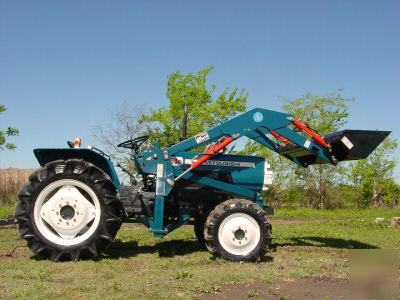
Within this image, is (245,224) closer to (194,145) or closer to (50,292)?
(194,145)

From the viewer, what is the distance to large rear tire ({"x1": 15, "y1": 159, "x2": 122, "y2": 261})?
300 inches

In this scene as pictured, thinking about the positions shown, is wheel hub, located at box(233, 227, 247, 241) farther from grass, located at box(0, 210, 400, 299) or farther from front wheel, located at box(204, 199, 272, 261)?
grass, located at box(0, 210, 400, 299)

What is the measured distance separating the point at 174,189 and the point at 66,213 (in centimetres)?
192

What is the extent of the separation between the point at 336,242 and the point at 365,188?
21.3m

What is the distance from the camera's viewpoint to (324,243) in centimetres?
1048

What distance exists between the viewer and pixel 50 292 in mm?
5516

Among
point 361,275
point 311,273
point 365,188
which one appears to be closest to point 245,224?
point 311,273

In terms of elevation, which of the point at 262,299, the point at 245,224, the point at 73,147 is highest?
the point at 73,147

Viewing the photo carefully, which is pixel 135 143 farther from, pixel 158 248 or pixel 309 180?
pixel 309 180

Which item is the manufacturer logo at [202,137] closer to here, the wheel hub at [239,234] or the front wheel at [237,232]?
the front wheel at [237,232]

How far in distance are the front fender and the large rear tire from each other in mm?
322

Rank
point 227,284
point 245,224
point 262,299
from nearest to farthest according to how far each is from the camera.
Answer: point 262,299
point 227,284
point 245,224

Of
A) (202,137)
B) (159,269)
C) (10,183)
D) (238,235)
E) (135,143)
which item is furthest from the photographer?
(10,183)

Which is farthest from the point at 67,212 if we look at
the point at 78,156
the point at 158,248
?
the point at 158,248
